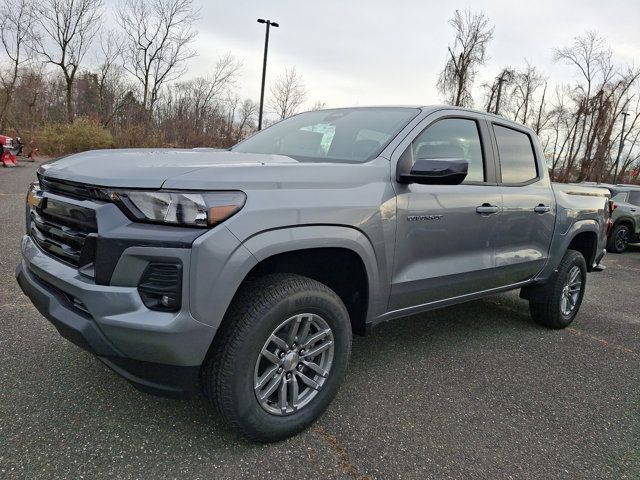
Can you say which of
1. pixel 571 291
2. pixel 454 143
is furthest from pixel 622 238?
pixel 454 143

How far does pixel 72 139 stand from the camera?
2525 cm

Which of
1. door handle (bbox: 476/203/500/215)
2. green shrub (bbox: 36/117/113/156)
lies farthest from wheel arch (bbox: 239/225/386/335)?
green shrub (bbox: 36/117/113/156)

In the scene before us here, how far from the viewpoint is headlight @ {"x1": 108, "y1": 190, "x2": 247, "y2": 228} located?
74.9 inches

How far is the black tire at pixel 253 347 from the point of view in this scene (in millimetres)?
2066

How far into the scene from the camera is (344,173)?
246 centimetres

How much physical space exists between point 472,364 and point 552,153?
1718 inches

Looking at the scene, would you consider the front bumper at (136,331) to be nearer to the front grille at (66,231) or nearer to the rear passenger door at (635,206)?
the front grille at (66,231)

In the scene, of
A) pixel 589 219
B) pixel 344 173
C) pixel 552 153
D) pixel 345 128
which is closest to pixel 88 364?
pixel 344 173

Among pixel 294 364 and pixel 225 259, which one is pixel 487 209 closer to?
pixel 294 364

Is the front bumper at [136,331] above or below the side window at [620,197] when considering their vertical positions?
below

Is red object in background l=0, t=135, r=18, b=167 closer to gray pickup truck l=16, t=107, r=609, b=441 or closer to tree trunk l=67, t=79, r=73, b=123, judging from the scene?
tree trunk l=67, t=79, r=73, b=123

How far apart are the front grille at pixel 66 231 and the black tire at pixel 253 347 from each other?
68 centimetres

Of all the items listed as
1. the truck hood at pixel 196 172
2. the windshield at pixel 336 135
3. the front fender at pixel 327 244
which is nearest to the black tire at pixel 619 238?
the windshield at pixel 336 135

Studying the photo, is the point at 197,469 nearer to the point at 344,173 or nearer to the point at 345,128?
the point at 344,173
